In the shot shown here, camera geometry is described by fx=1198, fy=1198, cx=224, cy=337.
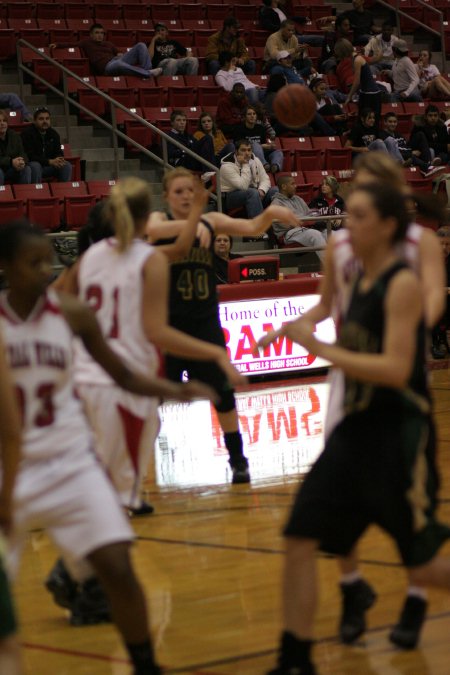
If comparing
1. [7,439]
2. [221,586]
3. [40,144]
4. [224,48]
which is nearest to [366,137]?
[224,48]

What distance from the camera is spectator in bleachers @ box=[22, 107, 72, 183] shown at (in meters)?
13.5

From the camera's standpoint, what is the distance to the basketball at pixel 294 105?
9609 mm

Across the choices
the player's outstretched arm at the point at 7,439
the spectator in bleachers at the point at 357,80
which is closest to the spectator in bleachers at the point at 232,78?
the spectator in bleachers at the point at 357,80

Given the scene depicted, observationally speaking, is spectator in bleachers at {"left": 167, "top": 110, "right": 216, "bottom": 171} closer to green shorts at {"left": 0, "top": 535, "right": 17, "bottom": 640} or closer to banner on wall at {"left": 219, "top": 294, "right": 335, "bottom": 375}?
banner on wall at {"left": 219, "top": 294, "right": 335, "bottom": 375}

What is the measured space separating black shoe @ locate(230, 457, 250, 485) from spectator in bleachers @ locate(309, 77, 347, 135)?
36.2ft

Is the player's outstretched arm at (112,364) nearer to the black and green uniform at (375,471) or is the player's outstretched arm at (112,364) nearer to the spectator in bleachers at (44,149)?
the black and green uniform at (375,471)

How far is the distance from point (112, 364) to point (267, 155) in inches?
493

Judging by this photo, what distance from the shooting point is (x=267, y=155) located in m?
15.9

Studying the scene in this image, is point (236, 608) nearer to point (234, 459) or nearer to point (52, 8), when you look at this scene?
point (234, 459)

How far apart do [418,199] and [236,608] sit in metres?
1.78

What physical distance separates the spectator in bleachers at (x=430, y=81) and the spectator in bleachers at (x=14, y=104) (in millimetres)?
7326

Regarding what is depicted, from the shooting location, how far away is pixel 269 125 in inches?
646

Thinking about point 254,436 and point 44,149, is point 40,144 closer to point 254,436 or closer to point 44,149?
point 44,149

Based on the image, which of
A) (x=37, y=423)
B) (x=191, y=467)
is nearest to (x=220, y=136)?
(x=191, y=467)
